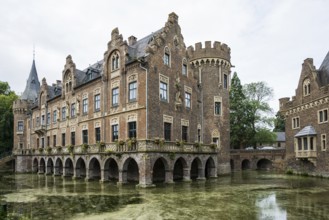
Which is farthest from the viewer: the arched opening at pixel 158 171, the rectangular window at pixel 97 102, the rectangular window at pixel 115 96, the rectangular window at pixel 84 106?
the rectangular window at pixel 84 106

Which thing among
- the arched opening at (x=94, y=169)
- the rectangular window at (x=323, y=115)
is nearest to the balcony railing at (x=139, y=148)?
the arched opening at (x=94, y=169)

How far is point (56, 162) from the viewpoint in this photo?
118 feet

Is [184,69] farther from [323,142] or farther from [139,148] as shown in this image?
[323,142]

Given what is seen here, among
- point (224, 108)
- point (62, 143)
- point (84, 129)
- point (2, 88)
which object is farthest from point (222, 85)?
point (2, 88)

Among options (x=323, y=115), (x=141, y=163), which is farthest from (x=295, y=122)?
(x=141, y=163)

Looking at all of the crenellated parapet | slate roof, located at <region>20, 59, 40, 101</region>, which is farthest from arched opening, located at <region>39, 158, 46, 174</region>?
the crenellated parapet

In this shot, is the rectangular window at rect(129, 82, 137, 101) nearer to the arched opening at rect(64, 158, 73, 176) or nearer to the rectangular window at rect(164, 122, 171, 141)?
the rectangular window at rect(164, 122, 171, 141)

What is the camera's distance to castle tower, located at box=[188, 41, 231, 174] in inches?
1337

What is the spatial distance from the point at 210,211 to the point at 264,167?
43.2 m

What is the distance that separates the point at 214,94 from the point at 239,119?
20.4 meters

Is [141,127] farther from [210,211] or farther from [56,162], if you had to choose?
Result: [56,162]

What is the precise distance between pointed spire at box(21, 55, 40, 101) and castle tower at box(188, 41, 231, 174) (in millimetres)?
32912

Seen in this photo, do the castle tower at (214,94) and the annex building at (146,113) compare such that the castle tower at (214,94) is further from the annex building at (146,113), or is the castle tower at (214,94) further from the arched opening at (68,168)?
the arched opening at (68,168)

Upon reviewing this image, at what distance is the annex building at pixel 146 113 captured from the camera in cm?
2522
